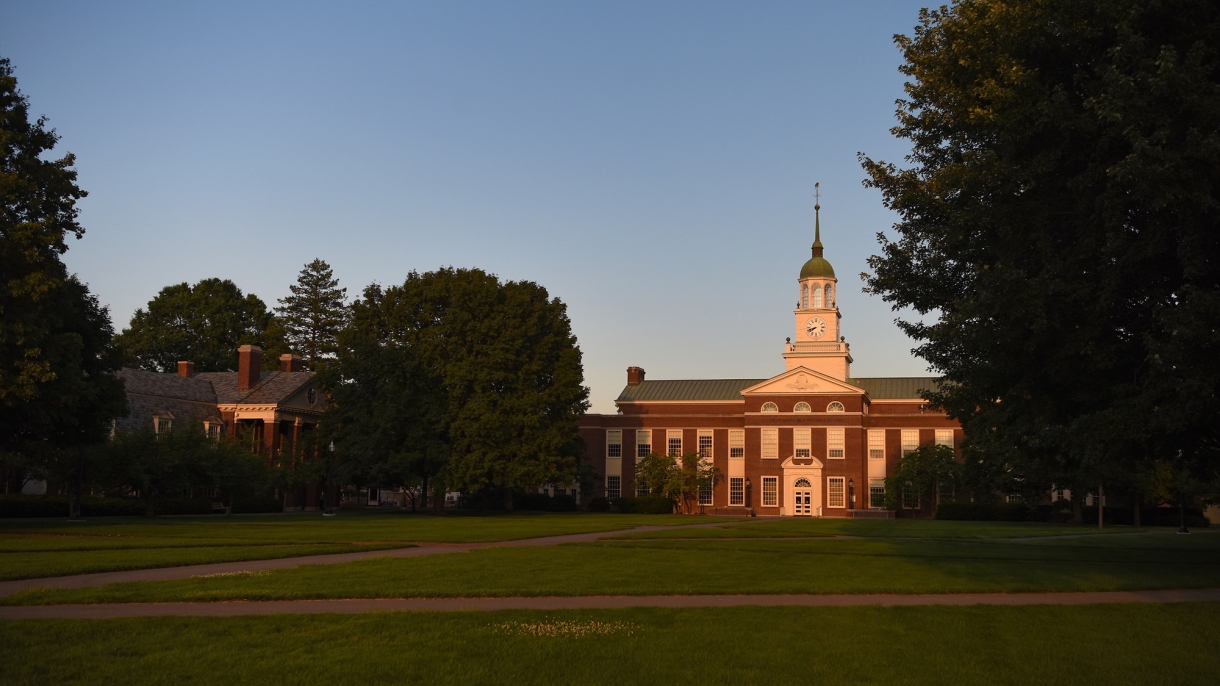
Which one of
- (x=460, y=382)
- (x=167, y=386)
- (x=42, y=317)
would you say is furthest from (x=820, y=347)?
(x=42, y=317)

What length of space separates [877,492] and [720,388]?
49.6ft

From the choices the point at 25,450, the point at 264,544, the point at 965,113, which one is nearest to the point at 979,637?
the point at 965,113

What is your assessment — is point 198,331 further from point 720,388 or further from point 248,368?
point 720,388

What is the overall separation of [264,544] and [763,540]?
1449cm

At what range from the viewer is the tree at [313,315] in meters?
92.4

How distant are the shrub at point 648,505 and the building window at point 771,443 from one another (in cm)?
844

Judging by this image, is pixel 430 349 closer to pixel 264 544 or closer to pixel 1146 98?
pixel 264 544

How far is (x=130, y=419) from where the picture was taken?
55.8m

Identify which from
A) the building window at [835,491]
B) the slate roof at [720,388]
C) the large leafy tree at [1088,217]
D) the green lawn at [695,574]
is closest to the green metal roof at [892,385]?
the slate roof at [720,388]

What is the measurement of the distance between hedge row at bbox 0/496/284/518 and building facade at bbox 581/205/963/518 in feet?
116

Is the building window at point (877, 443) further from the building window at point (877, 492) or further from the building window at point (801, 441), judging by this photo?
the building window at point (801, 441)

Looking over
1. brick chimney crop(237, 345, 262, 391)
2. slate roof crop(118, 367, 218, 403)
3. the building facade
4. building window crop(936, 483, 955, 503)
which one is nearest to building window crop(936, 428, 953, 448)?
the building facade

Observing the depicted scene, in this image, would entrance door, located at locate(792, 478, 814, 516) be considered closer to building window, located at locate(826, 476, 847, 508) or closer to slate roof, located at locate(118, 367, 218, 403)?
building window, located at locate(826, 476, 847, 508)

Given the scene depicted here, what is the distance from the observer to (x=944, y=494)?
2790 inches
